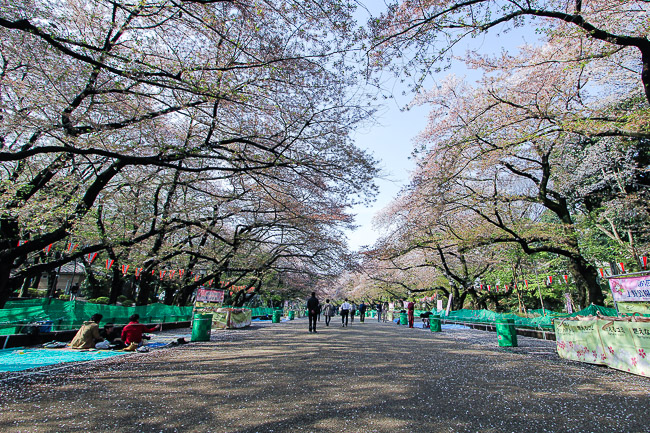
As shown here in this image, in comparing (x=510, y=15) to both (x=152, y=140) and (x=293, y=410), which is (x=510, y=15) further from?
(x=152, y=140)

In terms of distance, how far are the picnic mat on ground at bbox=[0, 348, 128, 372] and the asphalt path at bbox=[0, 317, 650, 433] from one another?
0.89 meters

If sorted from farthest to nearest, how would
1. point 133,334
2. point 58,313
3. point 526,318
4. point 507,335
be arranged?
1. point 526,318
2. point 507,335
3. point 58,313
4. point 133,334

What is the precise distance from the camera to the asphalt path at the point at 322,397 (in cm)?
343

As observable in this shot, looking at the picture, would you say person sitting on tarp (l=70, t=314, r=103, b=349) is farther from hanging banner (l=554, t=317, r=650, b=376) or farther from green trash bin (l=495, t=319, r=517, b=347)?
hanging banner (l=554, t=317, r=650, b=376)

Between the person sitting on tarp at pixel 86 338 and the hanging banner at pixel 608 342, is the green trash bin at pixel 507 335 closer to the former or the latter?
the hanging banner at pixel 608 342

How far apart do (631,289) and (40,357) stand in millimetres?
14037

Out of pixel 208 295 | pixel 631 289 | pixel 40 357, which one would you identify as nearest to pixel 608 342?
pixel 631 289

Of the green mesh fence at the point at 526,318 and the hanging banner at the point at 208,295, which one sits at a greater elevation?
the hanging banner at the point at 208,295

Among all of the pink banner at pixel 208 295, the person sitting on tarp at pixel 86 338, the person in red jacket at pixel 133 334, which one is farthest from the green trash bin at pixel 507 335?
the pink banner at pixel 208 295

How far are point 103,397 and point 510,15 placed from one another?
9.99 meters

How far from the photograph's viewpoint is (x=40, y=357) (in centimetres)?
756

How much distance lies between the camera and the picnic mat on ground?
21.5 feet

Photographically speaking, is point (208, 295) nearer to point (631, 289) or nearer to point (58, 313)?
point (58, 313)

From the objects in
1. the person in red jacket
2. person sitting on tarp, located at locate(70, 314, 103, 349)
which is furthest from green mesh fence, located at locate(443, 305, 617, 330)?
person sitting on tarp, located at locate(70, 314, 103, 349)
